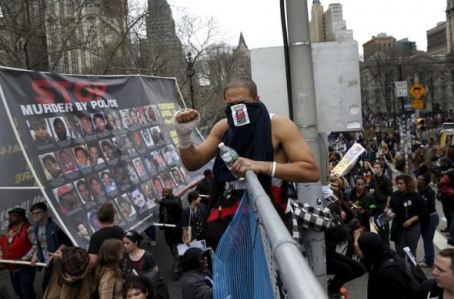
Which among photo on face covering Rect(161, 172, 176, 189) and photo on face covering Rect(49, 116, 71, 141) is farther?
photo on face covering Rect(161, 172, 176, 189)

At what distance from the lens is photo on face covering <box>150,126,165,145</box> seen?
9.63 m

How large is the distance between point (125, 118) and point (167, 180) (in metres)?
1.63

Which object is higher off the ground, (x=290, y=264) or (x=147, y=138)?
(x=290, y=264)

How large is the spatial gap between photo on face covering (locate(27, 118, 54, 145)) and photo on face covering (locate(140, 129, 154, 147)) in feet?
9.01

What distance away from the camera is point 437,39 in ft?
470

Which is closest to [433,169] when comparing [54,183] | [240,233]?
[54,183]

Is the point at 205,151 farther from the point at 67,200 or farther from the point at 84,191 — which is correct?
the point at 84,191

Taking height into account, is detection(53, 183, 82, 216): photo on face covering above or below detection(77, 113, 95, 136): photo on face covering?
below

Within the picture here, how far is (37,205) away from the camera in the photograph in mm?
7242

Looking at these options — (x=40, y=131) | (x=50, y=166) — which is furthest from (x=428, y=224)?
(x=40, y=131)

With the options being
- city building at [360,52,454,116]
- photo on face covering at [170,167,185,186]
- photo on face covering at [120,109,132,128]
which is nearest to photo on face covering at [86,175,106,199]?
photo on face covering at [120,109,132,128]

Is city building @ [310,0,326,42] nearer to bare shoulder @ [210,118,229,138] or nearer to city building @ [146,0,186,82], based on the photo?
bare shoulder @ [210,118,229,138]

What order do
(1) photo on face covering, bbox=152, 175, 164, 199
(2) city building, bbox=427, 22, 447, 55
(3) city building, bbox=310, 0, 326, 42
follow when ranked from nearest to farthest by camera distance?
(3) city building, bbox=310, 0, 326, 42
(1) photo on face covering, bbox=152, 175, 164, 199
(2) city building, bbox=427, 22, 447, 55

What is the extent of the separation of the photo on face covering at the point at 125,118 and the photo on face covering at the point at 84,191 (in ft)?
5.97
